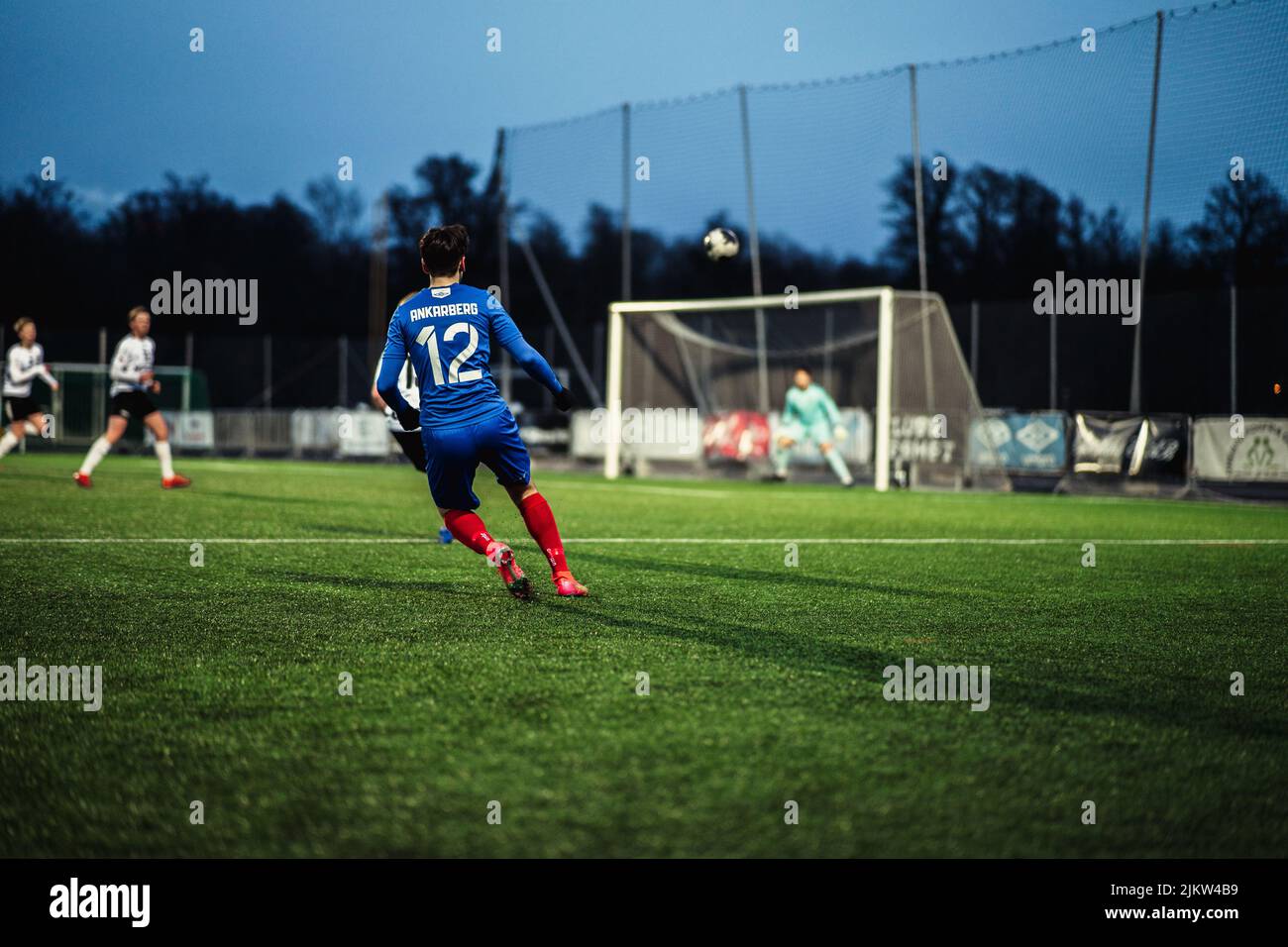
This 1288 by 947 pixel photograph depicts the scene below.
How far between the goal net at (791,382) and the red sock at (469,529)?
1404 centimetres

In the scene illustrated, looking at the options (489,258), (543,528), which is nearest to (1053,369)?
(543,528)

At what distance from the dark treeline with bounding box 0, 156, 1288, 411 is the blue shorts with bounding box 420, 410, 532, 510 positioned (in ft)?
57.5

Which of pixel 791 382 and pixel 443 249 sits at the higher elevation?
pixel 791 382

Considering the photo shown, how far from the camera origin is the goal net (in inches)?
802

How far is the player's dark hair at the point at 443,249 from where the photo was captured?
19.8 feet

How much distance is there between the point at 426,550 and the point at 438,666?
14.2ft

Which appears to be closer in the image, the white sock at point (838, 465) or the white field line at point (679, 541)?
the white field line at point (679, 541)

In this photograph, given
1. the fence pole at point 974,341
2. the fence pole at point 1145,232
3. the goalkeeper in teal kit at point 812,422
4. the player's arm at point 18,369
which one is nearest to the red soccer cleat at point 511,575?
the player's arm at point 18,369

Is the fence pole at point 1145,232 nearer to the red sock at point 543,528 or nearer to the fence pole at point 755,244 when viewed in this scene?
the fence pole at point 755,244

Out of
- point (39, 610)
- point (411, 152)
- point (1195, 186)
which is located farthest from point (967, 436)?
point (411, 152)

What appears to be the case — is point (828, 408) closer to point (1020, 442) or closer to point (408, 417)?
point (1020, 442)

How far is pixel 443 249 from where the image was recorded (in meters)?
6.04

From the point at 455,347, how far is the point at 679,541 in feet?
13.1
